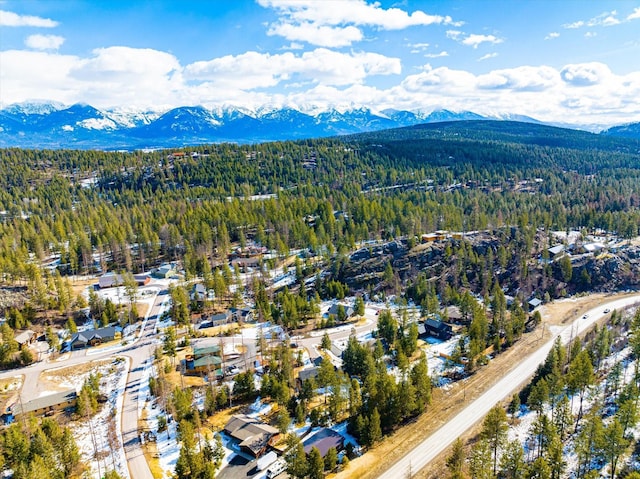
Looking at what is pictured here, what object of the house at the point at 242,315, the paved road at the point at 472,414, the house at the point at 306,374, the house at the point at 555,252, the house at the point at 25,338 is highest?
the house at the point at 555,252

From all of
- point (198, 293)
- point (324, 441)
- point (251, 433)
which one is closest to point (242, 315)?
point (198, 293)

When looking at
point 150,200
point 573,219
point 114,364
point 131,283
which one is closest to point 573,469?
point 114,364

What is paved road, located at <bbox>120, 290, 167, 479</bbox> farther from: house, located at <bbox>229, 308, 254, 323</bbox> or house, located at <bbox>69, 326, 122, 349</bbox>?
house, located at <bbox>229, 308, 254, 323</bbox>

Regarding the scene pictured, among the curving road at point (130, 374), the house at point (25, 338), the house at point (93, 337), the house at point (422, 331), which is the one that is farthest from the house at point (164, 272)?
the house at point (422, 331)

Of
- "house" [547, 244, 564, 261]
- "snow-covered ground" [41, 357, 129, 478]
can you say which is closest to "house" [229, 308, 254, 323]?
"snow-covered ground" [41, 357, 129, 478]

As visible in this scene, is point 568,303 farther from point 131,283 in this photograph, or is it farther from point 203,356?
point 131,283

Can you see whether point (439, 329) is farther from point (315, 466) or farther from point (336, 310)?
point (315, 466)

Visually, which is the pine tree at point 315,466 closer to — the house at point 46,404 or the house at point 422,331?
the house at point 46,404
